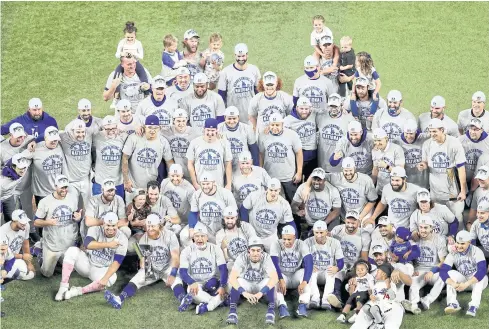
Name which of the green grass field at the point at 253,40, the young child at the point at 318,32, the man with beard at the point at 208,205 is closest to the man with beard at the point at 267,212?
the man with beard at the point at 208,205

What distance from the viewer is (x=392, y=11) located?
2588 centimetres

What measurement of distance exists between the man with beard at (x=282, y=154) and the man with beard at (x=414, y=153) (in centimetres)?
148

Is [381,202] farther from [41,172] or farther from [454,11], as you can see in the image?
[454,11]

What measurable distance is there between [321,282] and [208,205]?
75.2 inches

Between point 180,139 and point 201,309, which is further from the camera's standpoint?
point 180,139

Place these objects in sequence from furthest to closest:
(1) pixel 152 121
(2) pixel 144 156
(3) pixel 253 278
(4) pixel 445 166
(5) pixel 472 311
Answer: (2) pixel 144 156
(1) pixel 152 121
(4) pixel 445 166
(3) pixel 253 278
(5) pixel 472 311

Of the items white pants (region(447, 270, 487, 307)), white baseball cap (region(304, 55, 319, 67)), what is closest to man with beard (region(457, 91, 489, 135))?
white baseball cap (region(304, 55, 319, 67))

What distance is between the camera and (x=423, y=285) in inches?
731

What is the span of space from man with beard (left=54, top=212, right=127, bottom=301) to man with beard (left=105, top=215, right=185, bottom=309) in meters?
0.29

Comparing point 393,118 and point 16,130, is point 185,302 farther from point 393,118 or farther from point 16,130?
point 393,118

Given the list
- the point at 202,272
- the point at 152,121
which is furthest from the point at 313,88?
the point at 202,272

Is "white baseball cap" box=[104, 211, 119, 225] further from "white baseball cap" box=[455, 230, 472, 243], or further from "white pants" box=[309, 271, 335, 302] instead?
"white baseball cap" box=[455, 230, 472, 243]

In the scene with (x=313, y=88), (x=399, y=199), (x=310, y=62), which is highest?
(x=310, y=62)

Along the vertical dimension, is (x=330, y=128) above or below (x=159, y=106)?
below
